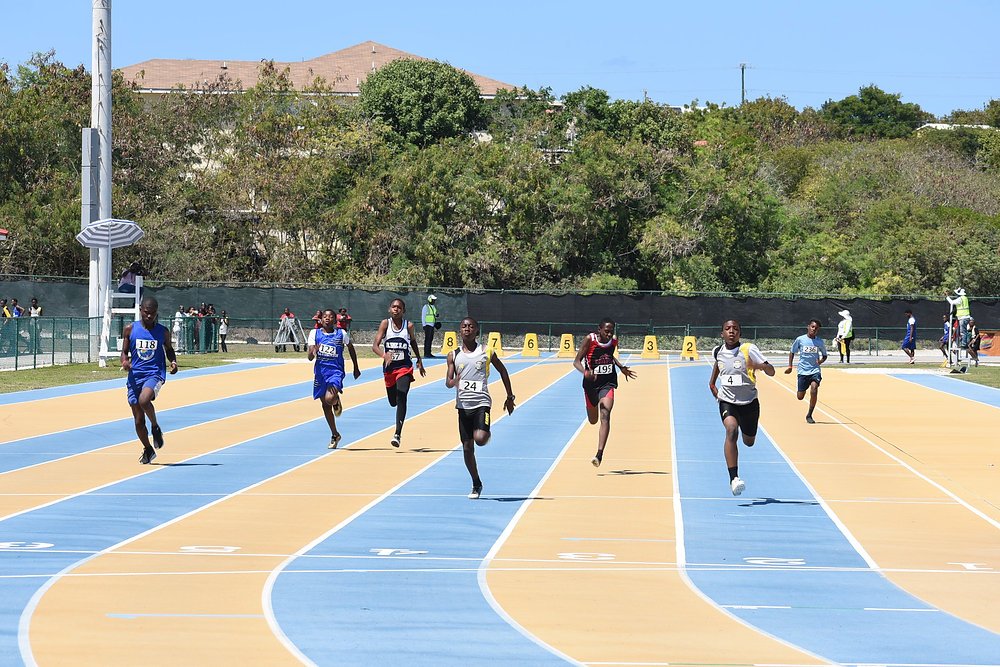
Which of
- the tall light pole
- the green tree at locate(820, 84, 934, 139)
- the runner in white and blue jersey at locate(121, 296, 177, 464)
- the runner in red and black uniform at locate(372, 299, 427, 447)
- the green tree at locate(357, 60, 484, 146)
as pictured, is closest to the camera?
the runner in white and blue jersey at locate(121, 296, 177, 464)

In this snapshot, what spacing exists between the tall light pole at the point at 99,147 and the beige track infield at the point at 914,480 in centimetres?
1996

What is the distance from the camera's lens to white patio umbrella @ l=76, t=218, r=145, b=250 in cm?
3862

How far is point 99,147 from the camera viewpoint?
39.8 meters

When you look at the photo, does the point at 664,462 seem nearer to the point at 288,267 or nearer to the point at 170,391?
the point at 170,391

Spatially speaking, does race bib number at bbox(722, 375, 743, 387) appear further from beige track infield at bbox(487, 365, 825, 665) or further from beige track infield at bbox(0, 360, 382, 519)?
beige track infield at bbox(0, 360, 382, 519)

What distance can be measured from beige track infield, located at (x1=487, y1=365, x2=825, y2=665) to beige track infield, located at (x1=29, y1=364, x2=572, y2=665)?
5.08ft

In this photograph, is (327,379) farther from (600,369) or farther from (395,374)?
(600,369)

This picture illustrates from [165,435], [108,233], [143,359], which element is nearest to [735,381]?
[143,359]

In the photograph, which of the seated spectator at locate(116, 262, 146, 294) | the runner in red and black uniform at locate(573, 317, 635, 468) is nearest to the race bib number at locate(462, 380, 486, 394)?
the runner in red and black uniform at locate(573, 317, 635, 468)

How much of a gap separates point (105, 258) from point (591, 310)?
2303cm

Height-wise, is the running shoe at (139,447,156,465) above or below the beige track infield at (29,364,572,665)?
above

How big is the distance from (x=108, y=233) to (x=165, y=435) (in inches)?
751

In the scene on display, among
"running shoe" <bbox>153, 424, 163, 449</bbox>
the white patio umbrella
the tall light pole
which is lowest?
"running shoe" <bbox>153, 424, 163, 449</bbox>

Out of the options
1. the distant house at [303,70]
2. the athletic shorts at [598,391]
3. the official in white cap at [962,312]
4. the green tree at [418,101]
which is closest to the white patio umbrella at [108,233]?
the official in white cap at [962,312]
